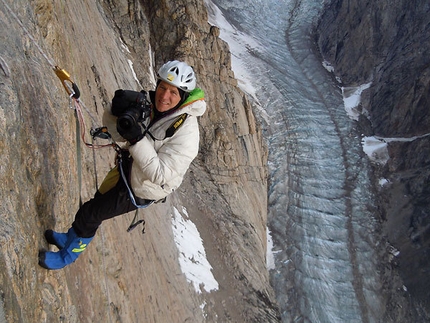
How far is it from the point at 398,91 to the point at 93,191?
44883mm

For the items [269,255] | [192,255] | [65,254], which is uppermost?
[65,254]

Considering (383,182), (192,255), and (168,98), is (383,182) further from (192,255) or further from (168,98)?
(168,98)

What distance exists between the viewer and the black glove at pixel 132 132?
3.79 metres

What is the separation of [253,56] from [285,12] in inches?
790

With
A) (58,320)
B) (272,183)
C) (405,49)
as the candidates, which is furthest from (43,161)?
(405,49)

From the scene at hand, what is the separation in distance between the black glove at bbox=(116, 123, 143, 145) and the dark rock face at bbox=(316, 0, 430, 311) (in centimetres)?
3153

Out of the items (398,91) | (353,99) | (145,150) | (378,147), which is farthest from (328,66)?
(145,150)

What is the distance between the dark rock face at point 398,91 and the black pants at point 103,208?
101 ft

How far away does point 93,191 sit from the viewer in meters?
7.01

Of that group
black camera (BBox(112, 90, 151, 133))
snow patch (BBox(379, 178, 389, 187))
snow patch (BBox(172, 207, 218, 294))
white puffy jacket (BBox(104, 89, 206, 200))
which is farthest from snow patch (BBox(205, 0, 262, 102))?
black camera (BBox(112, 90, 151, 133))

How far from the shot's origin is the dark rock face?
34.0 m

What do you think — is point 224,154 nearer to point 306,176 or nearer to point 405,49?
point 306,176

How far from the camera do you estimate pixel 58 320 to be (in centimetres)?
444

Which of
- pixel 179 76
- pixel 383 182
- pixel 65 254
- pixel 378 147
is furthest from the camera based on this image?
pixel 378 147
